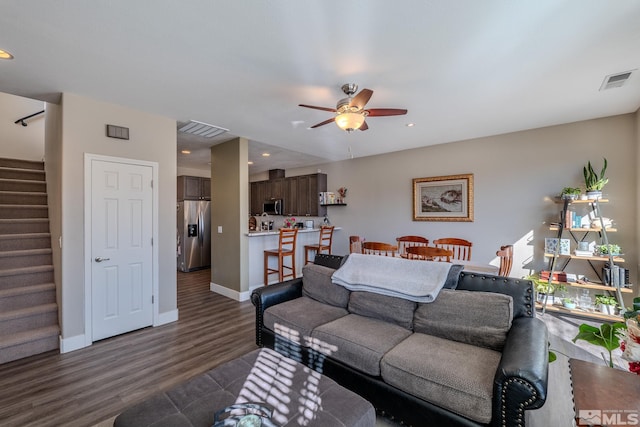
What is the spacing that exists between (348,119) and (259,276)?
337 centimetres

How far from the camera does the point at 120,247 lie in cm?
317

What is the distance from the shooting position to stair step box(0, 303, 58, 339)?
9.04ft

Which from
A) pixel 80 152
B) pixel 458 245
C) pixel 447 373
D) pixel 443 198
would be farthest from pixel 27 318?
pixel 443 198

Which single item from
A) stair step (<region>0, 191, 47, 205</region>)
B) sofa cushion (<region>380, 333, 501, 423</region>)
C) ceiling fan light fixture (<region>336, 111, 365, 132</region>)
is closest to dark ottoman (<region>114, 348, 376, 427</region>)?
sofa cushion (<region>380, 333, 501, 423</region>)

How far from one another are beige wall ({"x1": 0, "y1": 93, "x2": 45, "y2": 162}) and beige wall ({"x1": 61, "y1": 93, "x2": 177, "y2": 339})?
3468mm

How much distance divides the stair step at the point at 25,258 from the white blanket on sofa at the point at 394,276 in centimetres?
360

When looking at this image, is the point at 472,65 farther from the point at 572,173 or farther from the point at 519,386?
the point at 572,173

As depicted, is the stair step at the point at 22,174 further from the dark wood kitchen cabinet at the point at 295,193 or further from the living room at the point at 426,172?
the dark wood kitchen cabinet at the point at 295,193

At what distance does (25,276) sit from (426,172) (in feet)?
19.3

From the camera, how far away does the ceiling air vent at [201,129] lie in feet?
12.2

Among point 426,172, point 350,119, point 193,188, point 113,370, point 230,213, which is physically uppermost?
point 350,119

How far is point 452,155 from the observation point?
187 inches

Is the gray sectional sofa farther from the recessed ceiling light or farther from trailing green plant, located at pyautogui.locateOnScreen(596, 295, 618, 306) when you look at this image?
the recessed ceiling light

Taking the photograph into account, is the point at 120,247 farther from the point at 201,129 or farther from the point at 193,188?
the point at 193,188
